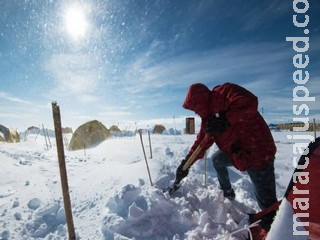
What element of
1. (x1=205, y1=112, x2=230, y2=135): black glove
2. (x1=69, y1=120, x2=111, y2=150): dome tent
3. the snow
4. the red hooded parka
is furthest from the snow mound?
(x1=69, y1=120, x2=111, y2=150): dome tent

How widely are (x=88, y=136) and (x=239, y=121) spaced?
1586 centimetres

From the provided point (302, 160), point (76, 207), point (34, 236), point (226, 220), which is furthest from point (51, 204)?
point (302, 160)

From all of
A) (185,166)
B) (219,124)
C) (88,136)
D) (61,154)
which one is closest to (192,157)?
(185,166)

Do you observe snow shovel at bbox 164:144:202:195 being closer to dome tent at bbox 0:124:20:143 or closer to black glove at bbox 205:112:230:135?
black glove at bbox 205:112:230:135

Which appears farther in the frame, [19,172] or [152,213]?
[19,172]

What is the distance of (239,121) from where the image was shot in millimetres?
2879

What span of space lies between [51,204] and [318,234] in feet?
10.7

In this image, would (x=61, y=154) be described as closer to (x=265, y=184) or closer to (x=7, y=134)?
(x=265, y=184)

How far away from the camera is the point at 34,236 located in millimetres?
3326

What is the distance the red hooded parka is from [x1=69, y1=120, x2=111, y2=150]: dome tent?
15284 mm

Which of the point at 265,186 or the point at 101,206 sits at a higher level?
the point at 265,186

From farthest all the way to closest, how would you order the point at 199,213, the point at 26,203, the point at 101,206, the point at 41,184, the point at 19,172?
the point at 19,172, the point at 41,184, the point at 26,203, the point at 101,206, the point at 199,213

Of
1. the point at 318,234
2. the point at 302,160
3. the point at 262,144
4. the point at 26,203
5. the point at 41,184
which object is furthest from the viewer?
the point at 41,184

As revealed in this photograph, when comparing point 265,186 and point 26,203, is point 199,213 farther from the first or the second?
point 26,203
